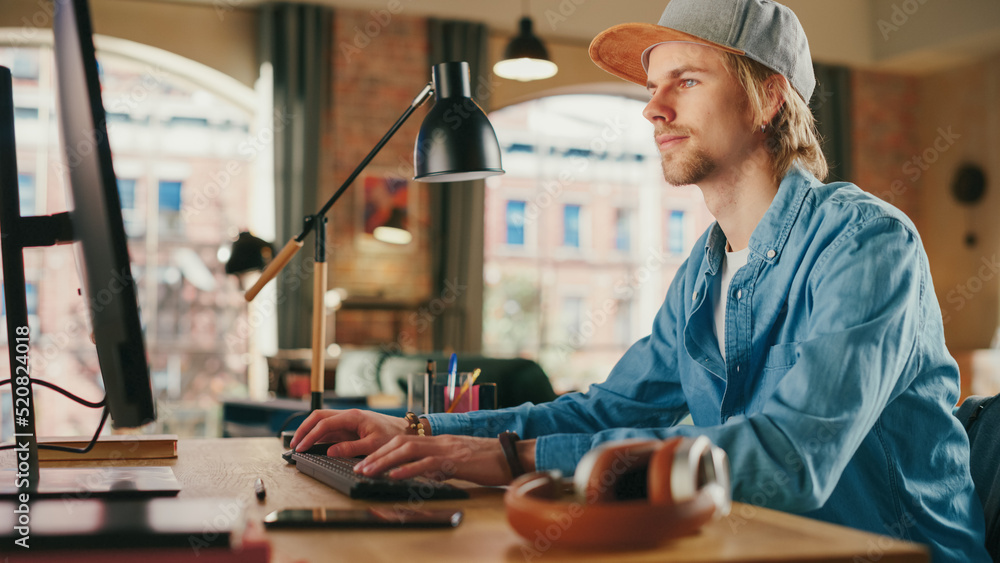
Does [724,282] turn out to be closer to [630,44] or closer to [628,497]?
[630,44]

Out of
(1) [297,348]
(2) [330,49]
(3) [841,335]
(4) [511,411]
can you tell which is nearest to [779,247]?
(3) [841,335]

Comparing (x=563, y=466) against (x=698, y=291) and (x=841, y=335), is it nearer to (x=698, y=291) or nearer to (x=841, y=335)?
(x=841, y=335)

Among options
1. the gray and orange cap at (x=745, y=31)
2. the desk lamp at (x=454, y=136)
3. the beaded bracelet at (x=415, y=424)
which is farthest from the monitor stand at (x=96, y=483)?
the gray and orange cap at (x=745, y=31)

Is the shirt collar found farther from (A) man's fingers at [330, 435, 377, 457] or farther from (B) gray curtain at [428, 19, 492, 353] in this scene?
(B) gray curtain at [428, 19, 492, 353]

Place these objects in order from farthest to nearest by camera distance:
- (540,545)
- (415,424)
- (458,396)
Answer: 1. (458,396)
2. (415,424)
3. (540,545)

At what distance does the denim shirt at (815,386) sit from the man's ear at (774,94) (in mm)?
A: 173

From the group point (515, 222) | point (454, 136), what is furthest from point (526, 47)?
point (454, 136)

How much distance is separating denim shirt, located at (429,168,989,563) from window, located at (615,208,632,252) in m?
6.12

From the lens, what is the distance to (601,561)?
639 mm

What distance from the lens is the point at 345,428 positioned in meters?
1.26

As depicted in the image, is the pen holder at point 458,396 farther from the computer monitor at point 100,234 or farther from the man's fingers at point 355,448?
the computer monitor at point 100,234

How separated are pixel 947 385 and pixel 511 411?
62 cm

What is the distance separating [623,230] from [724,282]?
6234 millimetres

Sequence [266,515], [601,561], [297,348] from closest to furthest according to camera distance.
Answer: [601,561]
[266,515]
[297,348]
